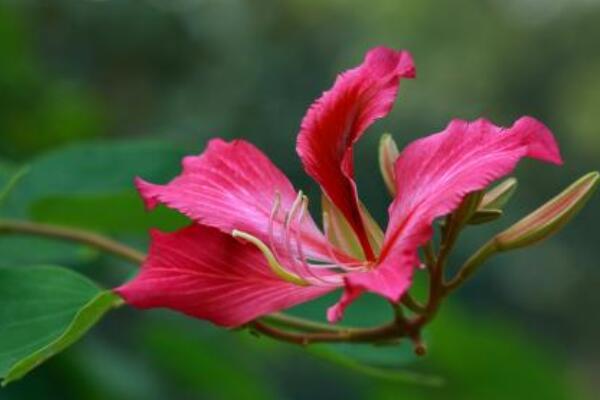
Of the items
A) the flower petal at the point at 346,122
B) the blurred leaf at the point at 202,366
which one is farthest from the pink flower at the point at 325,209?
the blurred leaf at the point at 202,366

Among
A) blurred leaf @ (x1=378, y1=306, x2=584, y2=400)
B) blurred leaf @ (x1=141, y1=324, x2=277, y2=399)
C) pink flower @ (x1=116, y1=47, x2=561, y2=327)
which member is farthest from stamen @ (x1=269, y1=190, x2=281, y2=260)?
blurred leaf @ (x1=378, y1=306, x2=584, y2=400)

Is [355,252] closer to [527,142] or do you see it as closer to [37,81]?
[527,142]

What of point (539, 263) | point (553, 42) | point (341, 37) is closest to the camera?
point (341, 37)

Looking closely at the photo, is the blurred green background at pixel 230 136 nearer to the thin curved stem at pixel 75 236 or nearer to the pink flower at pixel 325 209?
the thin curved stem at pixel 75 236

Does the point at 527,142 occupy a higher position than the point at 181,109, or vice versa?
the point at 527,142

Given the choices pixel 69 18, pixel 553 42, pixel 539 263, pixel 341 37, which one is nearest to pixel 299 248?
pixel 69 18

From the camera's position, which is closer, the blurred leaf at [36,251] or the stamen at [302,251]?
the stamen at [302,251]

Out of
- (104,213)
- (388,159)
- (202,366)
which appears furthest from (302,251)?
(202,366)
